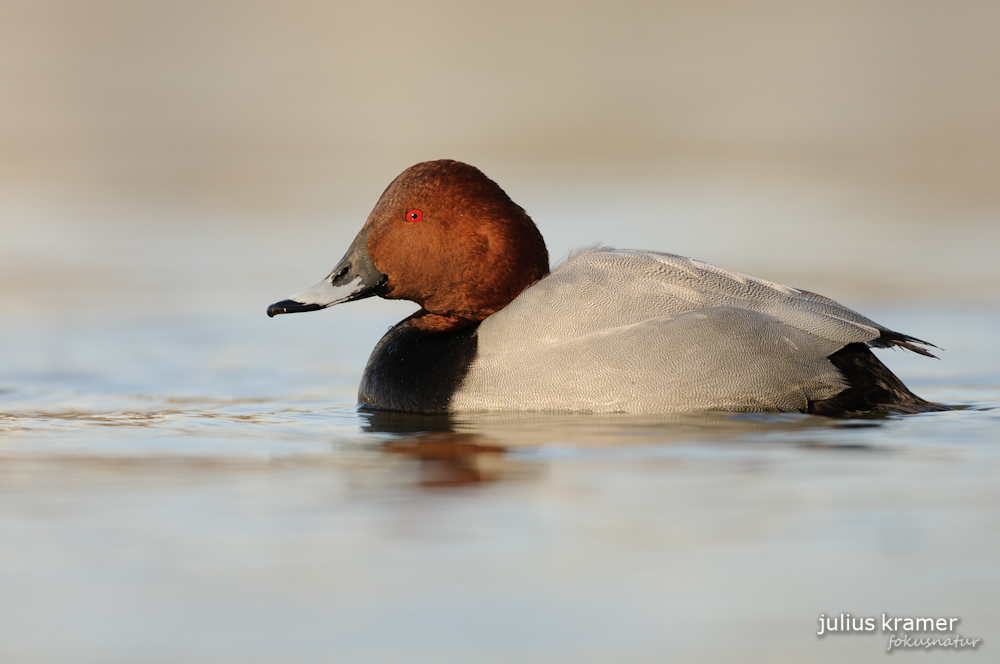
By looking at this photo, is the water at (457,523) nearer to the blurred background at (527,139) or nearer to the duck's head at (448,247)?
the duck's head at (448,247)

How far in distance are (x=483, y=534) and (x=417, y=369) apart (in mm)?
2331

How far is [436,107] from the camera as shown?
66.2 feet

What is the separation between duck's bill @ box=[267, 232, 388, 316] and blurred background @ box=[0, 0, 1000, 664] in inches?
20.6

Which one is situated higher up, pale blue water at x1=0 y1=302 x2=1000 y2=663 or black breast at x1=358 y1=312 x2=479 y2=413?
black breast at x1=358 y1=312 x2=479 y2=413

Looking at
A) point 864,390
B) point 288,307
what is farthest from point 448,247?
point 864,390

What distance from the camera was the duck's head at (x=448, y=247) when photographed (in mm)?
6301

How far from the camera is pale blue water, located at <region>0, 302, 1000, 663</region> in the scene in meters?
3.21

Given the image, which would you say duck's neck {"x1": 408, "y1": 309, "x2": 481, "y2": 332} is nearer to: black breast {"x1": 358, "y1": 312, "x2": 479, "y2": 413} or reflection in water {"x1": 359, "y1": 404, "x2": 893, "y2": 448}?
black breast {"x1": 358, "y1": 312, "x2": 479, "y2": 413}

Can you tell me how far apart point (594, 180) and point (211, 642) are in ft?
41.9

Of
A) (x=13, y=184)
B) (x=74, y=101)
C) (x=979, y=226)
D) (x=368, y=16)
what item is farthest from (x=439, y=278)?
(x=368, y=16)

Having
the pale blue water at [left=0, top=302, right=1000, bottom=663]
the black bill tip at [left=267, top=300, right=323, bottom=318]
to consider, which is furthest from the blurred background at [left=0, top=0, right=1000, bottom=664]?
the black bill tip at [left=267, top=300, right=323, bottom=318]

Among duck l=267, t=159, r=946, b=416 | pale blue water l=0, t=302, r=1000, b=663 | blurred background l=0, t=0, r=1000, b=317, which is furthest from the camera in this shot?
blurred background l=0, t=0, r=1000, b=317

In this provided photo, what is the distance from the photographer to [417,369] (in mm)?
6203

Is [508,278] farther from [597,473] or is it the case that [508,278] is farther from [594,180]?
[594,180]
